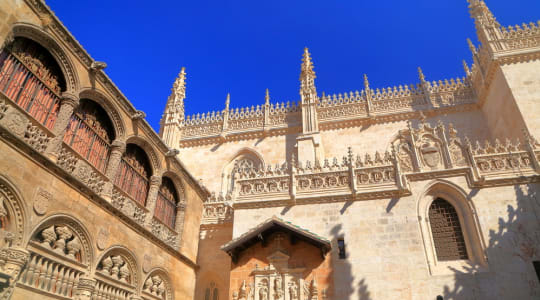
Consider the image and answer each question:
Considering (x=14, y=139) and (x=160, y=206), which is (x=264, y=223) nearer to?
(x=160, y=206)

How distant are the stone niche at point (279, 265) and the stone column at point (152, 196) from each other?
9.77ft

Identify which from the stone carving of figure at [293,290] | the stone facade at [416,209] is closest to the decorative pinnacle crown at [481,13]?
the stone facade at [416,209]

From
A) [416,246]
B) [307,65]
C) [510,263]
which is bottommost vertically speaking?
[510,263]

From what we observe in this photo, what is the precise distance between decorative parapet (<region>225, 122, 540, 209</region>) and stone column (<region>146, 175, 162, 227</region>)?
332cm

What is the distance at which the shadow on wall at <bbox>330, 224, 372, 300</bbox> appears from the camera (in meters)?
12.0

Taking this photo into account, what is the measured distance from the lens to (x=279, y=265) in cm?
1302

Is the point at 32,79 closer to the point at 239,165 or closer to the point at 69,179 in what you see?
the point at 69,179

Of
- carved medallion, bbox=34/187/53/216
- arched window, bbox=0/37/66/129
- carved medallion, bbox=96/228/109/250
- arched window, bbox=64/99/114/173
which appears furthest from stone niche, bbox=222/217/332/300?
arched window, bbox=0/37/66/129

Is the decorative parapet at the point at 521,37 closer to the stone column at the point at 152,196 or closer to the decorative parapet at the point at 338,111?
the decorative parapet at the point at 338,111

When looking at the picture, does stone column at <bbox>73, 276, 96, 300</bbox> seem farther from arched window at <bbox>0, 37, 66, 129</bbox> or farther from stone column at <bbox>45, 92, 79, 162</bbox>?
arched window at <bbox>0, 37, 66, 129</bbox>

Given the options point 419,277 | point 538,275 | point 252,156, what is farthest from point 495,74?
point 252,156

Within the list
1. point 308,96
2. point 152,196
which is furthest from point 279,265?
point 308,96

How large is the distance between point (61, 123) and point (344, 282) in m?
10.2

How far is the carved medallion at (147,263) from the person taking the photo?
11720 millimetres
